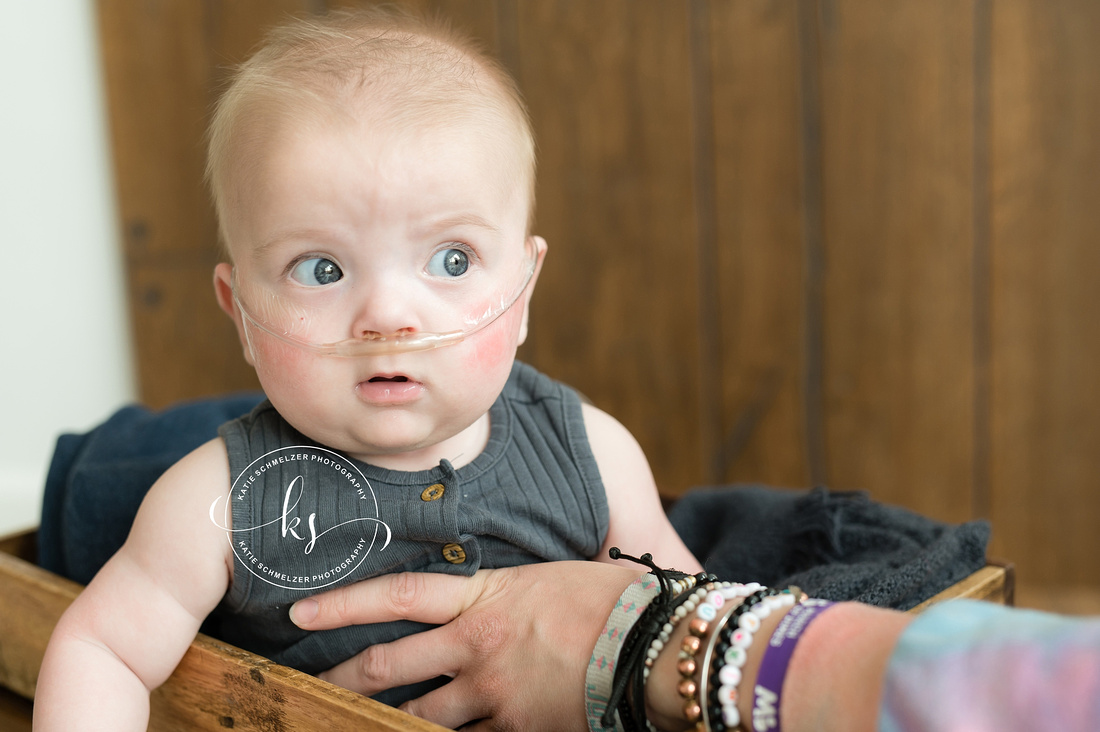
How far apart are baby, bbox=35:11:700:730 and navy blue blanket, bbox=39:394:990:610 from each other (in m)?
0.19

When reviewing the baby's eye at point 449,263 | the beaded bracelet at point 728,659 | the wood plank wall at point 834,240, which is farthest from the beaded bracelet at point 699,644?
the wood plank wall at point 834,240

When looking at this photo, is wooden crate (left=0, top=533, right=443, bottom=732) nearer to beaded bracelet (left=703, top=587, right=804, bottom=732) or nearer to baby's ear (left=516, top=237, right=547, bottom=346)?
beaded bracelet (left=703, top=587, right=804, bottom=732)

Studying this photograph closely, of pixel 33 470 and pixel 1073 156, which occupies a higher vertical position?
pixel 1073 156

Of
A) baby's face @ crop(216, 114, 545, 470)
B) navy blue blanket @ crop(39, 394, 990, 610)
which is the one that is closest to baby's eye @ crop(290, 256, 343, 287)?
baby's face @ crop(216, 114, 545, 470)

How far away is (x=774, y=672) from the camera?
0.43m

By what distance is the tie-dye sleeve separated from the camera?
340 millimetres

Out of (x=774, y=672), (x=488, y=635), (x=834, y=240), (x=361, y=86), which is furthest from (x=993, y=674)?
(x=834, y=240)

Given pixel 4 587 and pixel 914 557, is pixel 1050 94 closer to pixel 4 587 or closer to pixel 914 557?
pixel 914 557

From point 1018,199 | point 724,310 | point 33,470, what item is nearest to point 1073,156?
point 1018,199

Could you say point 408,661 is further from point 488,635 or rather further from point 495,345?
point 495,345

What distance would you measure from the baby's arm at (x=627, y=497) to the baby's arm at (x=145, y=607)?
0.83ft

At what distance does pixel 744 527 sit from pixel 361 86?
47 centimetres

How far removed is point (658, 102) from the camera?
→ 4.56 feet

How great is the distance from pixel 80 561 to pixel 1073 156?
1237mm
